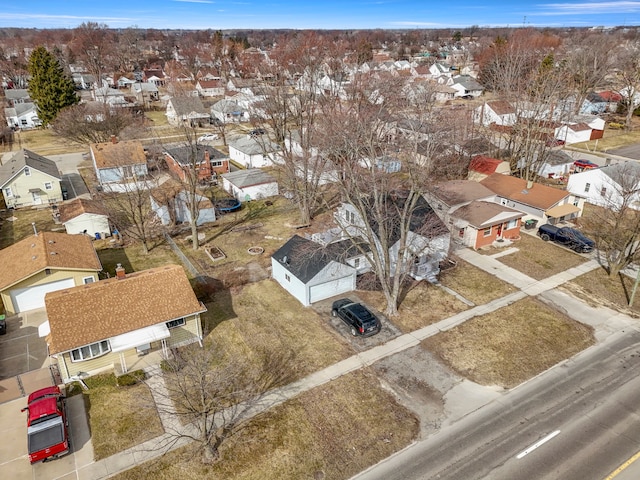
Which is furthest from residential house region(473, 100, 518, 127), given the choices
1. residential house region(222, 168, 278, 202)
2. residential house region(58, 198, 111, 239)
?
residential house region(58, 198, 111, 239)

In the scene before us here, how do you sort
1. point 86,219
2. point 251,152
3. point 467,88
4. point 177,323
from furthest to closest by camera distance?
point 467,88
point 251,152
point 86,219
point 177,323

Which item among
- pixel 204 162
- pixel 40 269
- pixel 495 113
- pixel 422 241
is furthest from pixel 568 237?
pixel 495 113

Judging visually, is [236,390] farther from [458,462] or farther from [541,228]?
[541,228]

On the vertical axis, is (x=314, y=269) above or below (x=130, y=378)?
above

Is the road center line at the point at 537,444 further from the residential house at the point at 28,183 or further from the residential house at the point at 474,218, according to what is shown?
the residential house at the point at 28,183

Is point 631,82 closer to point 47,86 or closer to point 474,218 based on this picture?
point 474,218

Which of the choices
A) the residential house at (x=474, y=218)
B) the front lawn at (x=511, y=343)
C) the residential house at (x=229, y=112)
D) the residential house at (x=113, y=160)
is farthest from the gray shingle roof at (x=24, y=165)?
the front lawn at (x=511, y=343)
